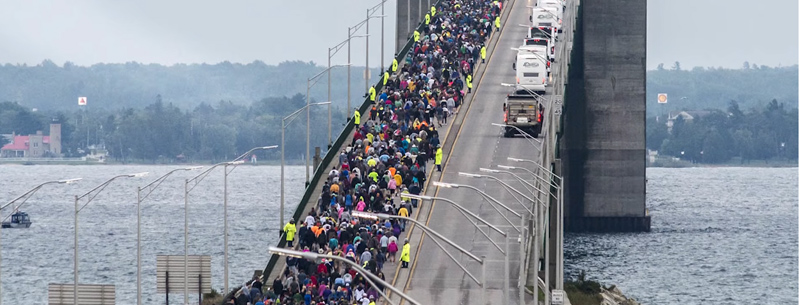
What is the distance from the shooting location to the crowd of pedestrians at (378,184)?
62250 millimetres

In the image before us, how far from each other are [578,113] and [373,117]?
215ft

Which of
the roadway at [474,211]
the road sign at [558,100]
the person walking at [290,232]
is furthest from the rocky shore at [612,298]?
the person walking at [290,232]

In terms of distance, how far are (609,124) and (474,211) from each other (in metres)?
75.7

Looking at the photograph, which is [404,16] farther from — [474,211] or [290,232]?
[290,232]

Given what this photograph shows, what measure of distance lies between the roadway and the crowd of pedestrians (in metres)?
1.16

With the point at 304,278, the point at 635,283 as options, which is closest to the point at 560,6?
the point at 635,283

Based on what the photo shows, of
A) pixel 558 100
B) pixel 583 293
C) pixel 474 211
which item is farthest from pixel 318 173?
pixel 558 100

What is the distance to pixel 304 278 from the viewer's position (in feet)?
206

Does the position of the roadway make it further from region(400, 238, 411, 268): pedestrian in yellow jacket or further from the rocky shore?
the rocky shore

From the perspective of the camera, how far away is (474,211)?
Answer: 8100cm

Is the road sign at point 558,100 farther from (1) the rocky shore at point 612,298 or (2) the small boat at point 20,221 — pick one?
(2) the small boat at point 20,221

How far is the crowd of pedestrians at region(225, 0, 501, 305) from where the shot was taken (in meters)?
62.2

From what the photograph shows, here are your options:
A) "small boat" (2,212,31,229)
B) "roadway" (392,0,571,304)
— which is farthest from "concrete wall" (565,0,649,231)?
"small boat" (2,212,31,229)

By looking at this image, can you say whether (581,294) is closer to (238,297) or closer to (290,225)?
(290,225)
